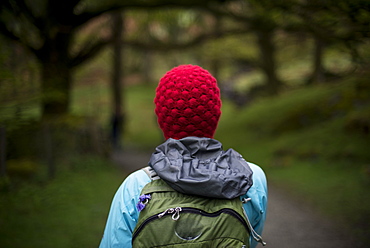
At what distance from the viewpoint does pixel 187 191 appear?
5.73 feet

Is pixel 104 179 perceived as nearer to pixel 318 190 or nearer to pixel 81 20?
pixel 81 20

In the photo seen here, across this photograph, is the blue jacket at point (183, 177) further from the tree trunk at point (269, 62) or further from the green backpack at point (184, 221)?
the tree trunk at point (269, 62)

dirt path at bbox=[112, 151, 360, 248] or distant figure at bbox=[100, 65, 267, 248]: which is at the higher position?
distant figure at bbox=[100, 65, 267, 248]

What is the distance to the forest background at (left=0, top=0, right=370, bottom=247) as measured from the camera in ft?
18.2

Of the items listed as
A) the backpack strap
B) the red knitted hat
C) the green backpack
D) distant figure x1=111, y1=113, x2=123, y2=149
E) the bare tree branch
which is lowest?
distant figure x1=111, y1=113, x2=123, y2=149

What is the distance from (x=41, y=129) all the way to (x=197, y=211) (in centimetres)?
728

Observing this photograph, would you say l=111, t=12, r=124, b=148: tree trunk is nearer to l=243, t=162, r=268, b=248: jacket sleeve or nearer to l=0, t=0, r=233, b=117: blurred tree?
l=0, t=0, r=233, b=117: blurred tree

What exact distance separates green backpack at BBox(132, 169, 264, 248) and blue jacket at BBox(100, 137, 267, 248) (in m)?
0.06

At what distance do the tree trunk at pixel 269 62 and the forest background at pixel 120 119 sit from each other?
0.07 metres

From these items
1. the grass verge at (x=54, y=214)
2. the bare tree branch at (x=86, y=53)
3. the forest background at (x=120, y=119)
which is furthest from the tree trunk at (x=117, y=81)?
the grass verge at (x=54, y=214)

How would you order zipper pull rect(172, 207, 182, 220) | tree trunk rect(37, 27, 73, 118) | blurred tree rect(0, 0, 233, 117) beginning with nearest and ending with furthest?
zipper pull rect(172, 207, 182, 220)
blurred tree rect(0, 0, 233, 117)
tree trunk rect(37, 27, 73, 118)

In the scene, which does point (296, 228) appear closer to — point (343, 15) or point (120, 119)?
point (343, 15)

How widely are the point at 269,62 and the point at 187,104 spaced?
1892 cm

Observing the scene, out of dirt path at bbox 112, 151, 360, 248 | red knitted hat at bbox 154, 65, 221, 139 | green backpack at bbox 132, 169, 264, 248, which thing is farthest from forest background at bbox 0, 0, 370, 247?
green backpack at bbox 132, 169, 264, 248
